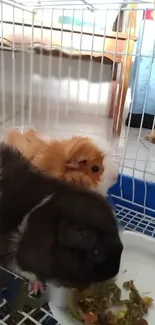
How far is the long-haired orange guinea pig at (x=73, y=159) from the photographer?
2.80 ft

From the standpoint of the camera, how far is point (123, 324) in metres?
0.58

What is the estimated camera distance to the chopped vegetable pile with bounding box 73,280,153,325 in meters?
0.58

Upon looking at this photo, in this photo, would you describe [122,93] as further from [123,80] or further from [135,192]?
[135,192]

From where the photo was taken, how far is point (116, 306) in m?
0.63

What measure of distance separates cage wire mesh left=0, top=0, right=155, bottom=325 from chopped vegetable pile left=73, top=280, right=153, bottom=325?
248 mm

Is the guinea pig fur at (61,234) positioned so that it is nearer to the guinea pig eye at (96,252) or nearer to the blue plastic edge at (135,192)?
the guinea pig eye at (96,252)

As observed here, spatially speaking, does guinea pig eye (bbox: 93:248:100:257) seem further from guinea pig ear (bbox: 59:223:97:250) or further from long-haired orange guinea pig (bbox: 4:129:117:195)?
long-haired orange guinea pig (bbox: 4:129:117:195)

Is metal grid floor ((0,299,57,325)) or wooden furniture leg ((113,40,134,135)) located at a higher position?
wooden furniture leg ((113,40,134,135))

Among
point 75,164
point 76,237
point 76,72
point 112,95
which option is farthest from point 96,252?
point 112,95

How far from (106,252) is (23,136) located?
1.74 feet

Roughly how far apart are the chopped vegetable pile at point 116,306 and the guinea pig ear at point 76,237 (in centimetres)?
19

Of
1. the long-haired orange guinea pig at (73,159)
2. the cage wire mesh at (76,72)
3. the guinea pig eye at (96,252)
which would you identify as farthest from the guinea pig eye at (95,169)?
the guinea pig eye at (96,252)

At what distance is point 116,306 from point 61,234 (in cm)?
26

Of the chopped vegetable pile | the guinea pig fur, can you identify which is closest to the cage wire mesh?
the chopped vegetable pile
